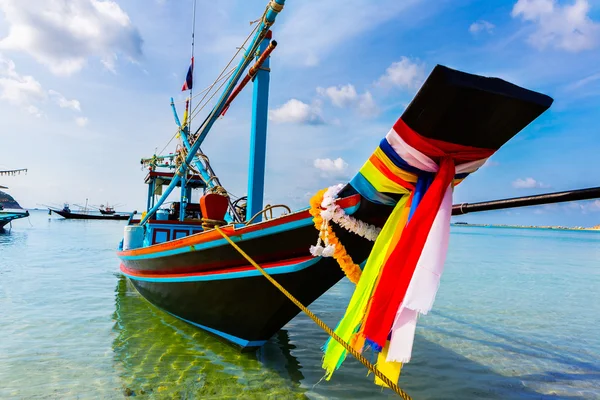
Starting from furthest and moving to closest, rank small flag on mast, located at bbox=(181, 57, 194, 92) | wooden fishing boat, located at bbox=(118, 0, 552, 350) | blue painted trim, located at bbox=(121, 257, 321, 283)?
small flag on mast, located at bbox=(181, 57, 194, 92) < blue painted trim, located at bbox=(121, 257, 321, 283) < wooden fishing boat, located at bbox=(118, 0, 552, 350)

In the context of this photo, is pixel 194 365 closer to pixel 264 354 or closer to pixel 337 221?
pixel 264 354

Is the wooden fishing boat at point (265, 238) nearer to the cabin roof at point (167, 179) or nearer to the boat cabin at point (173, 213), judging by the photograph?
the boat cabin at point (173, 213)

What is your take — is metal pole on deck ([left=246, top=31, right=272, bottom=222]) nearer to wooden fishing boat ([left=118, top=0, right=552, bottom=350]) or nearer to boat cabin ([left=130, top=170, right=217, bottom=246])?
wooden fishing boat ([left=118, top=0, right=552, bottom=350])

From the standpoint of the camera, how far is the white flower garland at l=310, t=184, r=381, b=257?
345 centimetres

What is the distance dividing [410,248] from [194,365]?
367 centimetres

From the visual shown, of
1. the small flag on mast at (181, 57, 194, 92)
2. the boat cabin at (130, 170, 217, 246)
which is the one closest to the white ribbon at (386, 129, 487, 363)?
the boat cabin at (130, 170, 217, 246)

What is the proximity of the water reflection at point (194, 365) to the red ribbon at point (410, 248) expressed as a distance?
2115 mm

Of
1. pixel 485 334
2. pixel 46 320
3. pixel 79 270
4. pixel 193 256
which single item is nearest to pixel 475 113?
pixel 193 256

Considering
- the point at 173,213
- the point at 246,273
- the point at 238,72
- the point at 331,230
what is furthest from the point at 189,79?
the point at 331,230

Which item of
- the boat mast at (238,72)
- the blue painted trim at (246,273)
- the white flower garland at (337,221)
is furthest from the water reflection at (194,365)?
the boat mast at (238,72)

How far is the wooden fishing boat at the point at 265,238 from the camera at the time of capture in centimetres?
239

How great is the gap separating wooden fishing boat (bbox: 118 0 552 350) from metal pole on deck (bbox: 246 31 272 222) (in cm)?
2

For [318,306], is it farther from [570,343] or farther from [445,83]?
[445,83]

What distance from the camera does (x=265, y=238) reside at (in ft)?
13.5
